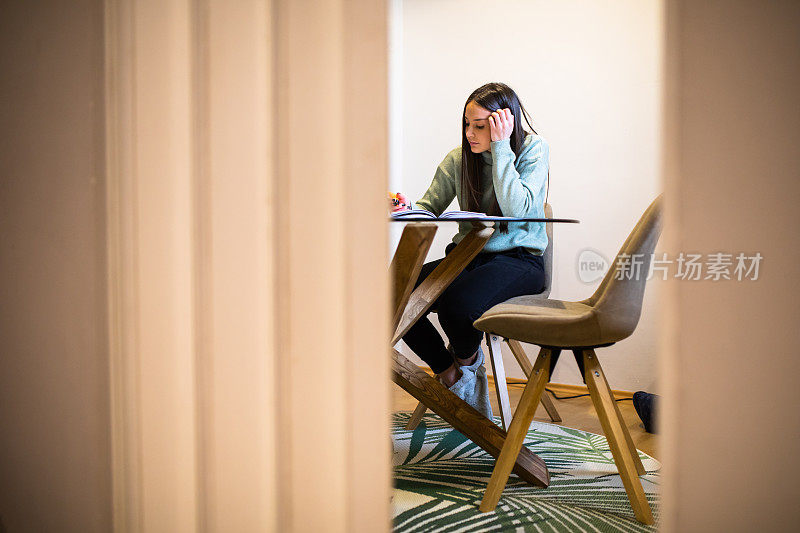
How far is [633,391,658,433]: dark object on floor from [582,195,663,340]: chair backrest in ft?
3.07

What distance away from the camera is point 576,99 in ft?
8.54

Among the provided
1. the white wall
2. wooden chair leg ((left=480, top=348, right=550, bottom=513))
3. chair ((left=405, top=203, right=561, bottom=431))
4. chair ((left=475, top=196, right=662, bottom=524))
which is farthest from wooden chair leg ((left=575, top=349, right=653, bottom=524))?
the white wall

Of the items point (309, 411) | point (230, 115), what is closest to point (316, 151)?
point (230, 115)

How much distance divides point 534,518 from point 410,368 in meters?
0.46

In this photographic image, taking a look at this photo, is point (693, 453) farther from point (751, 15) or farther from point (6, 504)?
point (6, 504)

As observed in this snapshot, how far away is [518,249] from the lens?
1.85 m

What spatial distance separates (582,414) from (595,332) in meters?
1.16

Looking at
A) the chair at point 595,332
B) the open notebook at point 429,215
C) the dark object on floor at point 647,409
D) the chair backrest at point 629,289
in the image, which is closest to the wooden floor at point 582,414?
the dark object on floor at point 647,409

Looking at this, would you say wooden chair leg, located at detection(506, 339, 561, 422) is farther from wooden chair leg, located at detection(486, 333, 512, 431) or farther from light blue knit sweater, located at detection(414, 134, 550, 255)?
light blue knit sweater, located at detection(414, 134, 550, 255)

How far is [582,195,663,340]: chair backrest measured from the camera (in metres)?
1.15

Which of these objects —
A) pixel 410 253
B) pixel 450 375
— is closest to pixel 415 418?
pixel 450 375

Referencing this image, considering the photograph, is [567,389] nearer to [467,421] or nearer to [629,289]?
[467,421]

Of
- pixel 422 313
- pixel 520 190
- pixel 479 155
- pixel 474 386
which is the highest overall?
pixel 479 155

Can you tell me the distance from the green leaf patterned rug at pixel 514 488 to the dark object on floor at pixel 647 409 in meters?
0.22
